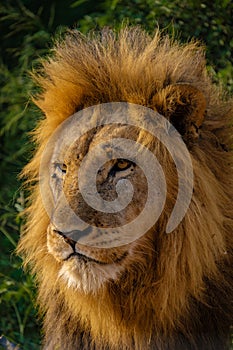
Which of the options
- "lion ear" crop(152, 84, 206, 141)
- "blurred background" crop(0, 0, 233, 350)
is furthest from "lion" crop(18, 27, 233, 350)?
"blurred background" crop(0, 0, 233, 350)

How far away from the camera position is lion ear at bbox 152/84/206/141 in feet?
9.48

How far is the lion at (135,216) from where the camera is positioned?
2.88m

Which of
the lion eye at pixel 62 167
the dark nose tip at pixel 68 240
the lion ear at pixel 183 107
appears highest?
the lion ear at pixel 183 107

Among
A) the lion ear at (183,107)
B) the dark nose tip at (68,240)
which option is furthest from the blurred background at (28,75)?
the dark nose tip at (68,240)

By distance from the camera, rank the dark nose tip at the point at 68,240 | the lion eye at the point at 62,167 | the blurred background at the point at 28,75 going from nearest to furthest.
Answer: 1. the dark nose tip at the point at 68,240
2. the lion eye at the point at 62,167
3. the blurred background at the point at 28,75

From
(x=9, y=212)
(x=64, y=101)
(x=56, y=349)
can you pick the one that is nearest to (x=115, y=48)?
(x=64, y=101)

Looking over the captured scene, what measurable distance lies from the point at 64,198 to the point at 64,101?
513mm

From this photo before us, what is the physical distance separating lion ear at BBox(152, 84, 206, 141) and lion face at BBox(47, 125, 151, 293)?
139 mm

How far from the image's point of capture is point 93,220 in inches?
110

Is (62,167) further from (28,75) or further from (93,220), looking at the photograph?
(28,75)

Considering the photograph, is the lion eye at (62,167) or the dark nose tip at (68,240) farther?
the lion eye at (62,167)

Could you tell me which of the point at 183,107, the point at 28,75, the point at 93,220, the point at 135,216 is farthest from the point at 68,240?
the point at 28,75

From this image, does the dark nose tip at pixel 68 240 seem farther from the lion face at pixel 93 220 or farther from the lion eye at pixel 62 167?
the lion eye at pixel 62 167

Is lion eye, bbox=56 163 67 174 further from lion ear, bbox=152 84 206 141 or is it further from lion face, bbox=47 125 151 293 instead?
lion ear, bbox=152 84 206 141
